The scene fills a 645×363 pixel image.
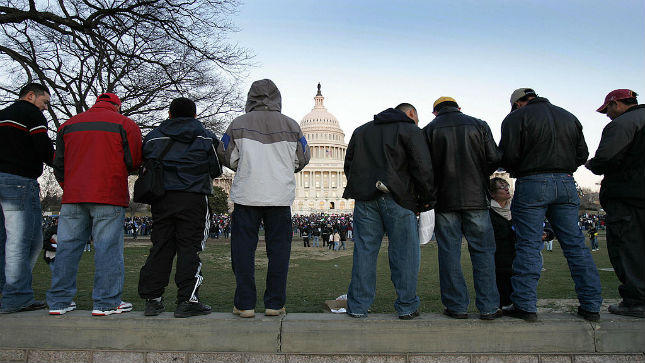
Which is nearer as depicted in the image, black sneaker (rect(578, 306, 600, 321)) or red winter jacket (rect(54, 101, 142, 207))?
black sneaker (rect(578, 306, 600, 321))

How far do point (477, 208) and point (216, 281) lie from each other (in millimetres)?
7624

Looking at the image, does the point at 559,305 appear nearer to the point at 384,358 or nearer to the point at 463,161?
the point at 463,161

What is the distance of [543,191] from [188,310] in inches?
127

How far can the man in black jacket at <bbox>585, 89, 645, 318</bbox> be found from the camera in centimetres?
378

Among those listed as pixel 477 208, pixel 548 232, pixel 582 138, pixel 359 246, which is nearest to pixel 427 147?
pixel 477 208

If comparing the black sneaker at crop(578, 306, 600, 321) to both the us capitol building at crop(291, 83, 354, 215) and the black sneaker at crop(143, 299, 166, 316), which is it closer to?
the black sneaker at crop(143, 299, 166, 316)

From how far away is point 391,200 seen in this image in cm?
377

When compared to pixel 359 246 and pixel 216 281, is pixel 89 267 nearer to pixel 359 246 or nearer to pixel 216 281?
pixel 216 281

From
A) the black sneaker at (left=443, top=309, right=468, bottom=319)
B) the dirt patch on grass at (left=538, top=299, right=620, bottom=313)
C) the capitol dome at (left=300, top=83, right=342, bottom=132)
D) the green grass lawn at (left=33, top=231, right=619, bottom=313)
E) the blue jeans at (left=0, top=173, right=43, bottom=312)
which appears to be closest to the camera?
the black sneaker at (left=443, top=309, right=468, bottom=319)

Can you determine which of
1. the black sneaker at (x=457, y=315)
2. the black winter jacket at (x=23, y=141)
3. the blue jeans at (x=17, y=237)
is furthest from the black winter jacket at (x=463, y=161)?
the blue jeans at (x=17, y=237)

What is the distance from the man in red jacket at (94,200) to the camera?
3826 millimetres

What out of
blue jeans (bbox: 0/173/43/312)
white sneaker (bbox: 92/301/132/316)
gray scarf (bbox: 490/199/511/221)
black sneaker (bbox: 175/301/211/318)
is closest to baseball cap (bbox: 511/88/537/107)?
gray scarf (bbox: 490/199/511/221)

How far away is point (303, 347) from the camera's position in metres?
3.41

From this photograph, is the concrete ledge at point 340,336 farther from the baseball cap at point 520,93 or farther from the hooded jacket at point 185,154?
the baseball cap at point 520,93
